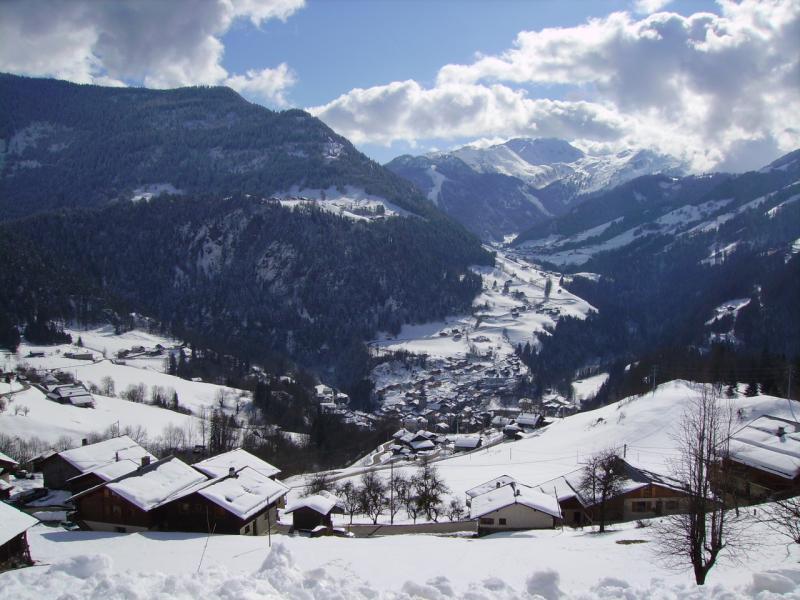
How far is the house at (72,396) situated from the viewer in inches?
3255

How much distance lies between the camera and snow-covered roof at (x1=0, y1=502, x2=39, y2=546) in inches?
953

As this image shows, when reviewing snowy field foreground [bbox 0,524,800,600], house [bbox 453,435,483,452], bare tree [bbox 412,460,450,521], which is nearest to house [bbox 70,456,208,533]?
snowy field foreground [bbox 0,524,800,600]

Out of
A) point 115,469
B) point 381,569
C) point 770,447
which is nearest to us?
point 381,569

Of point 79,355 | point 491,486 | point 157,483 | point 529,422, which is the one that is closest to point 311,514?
point 157,483

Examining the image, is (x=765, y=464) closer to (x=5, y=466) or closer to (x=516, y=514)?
(x=516, y=514)

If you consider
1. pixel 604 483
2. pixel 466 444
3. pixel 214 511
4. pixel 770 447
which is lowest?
pixel 466 444

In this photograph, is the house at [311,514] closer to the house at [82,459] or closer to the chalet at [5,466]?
the house at [82,459]

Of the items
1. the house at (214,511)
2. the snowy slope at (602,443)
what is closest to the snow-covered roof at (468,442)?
the snowy slope at (602,443)

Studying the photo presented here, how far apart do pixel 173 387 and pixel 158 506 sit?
80428 millimetres

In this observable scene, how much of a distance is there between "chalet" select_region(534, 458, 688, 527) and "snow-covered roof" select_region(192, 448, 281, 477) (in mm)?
22602

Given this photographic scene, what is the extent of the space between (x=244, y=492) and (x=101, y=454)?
48.3ft

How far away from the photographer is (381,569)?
22.6 meters

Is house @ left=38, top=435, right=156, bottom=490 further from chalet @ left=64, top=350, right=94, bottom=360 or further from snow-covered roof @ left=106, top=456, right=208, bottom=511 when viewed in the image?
chalet @ left=64, top=350, right=94, bottom=360

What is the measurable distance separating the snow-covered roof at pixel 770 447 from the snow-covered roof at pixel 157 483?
1335 inches
